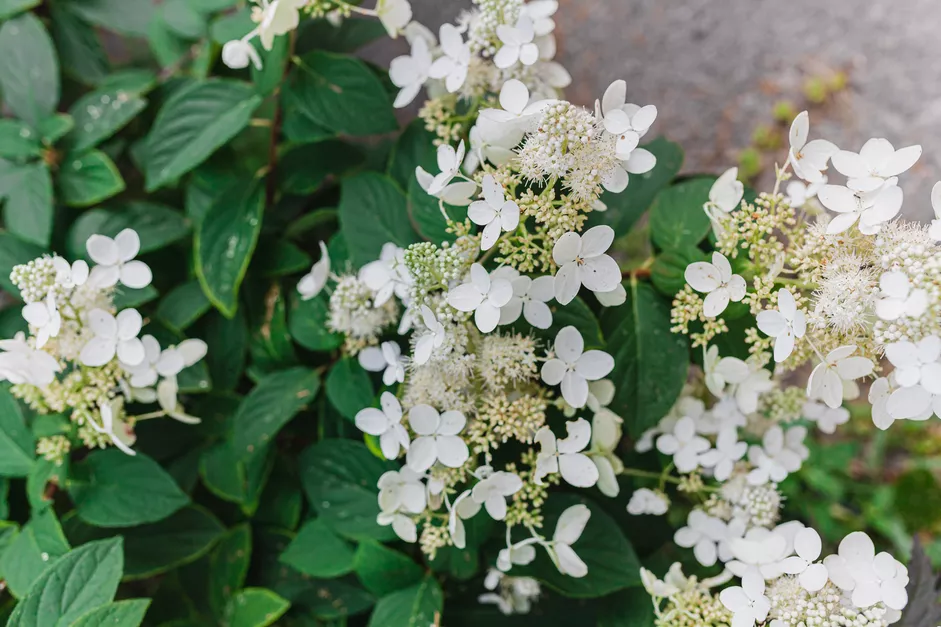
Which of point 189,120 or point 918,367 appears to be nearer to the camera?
point 918,367

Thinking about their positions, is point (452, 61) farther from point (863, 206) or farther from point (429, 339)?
point (863, 206)

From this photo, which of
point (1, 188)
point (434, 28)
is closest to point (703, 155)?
point (434, 28)

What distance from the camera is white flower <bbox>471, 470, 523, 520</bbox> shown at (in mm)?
856

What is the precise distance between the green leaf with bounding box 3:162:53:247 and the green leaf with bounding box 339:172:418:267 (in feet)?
1.82

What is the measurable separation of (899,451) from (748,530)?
1173 millimetres

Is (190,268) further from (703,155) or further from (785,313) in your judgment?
(703,155)

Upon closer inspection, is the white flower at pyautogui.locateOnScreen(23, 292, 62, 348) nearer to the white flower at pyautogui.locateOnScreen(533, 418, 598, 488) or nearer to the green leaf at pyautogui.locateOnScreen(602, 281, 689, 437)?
the white flower at pyautogui.locateOnScreen(533, 418, 598, 488)

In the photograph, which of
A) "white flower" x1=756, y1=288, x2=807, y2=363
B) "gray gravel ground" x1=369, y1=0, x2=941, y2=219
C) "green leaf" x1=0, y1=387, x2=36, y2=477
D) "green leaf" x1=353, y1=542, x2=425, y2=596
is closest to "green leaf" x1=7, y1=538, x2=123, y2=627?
"green leaf" x1=0, y1=387, x2=36, y2=477

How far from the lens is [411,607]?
1.03 m

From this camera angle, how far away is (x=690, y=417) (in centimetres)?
108

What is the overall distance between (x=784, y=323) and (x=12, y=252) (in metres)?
1.25

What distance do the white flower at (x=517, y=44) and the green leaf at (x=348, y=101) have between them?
25 cm

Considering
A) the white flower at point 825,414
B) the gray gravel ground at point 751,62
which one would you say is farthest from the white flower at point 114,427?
the gray gravel ground at point 751,62

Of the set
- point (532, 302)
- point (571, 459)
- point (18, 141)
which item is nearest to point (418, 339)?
point (532, 302)
